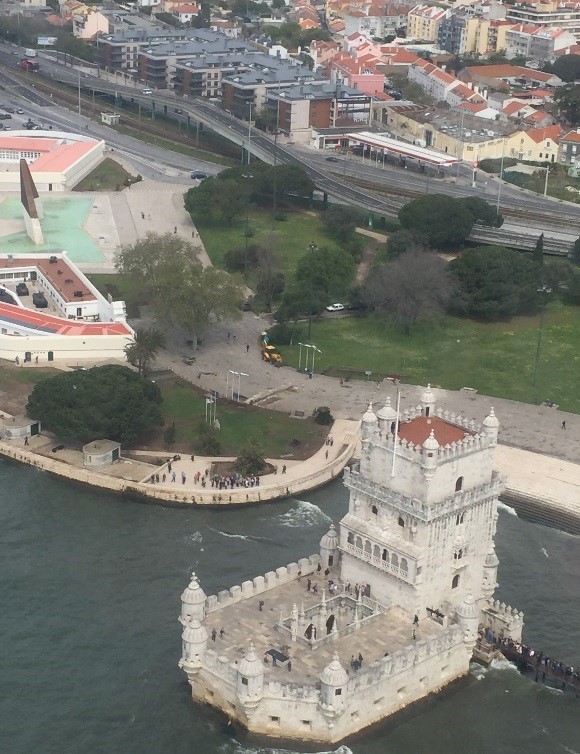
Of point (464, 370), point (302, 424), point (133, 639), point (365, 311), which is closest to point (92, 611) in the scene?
point (133, 639)

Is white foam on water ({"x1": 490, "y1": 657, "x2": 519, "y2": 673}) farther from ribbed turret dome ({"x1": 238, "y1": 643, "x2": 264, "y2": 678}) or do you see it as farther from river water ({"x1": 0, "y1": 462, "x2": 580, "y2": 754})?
ribbed turret dome ({"x1": 238, "y1": 643, "x2": 264, "y2": 678})

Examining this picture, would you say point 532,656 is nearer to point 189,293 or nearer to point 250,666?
point 250,666

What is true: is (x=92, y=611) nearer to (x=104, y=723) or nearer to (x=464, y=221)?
(x=104, y=723)

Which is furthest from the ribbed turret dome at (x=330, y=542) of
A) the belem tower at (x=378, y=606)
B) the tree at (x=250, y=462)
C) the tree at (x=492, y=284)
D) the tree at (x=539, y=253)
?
the tree at (x=539, y=253)

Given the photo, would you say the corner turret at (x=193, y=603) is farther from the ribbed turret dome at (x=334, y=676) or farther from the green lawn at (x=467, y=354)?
the green lawn at (x=467, y=354)

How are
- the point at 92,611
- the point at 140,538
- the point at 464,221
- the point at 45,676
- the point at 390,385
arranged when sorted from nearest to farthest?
1. the point at 45,676
2. the point at 92,611
3. the point at 140,538
4. the point at 390,385
5. the point at 464,221
